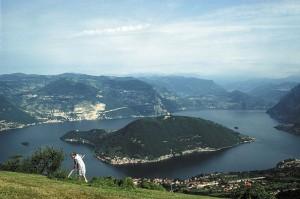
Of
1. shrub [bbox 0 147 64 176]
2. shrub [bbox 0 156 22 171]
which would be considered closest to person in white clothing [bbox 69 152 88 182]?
shrub [bbox 0 147 64 176]

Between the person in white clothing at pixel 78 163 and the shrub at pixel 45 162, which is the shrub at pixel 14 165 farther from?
the person in white clothing at pixel 78 163

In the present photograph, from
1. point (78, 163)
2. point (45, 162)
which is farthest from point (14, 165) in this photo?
point (78, 163)

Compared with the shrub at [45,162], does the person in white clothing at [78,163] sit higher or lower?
higher

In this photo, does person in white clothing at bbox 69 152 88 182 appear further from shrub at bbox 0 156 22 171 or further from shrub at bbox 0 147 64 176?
shrub at bbox 0 156 22 171

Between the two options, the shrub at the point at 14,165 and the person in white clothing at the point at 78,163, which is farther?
the shrub at the point at 14,165

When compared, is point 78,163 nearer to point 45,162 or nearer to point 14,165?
point 45,162

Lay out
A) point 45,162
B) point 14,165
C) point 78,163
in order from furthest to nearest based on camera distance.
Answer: point 14,165 → point 45,162 → point 78,163

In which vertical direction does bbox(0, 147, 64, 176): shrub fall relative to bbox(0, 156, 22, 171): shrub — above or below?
above

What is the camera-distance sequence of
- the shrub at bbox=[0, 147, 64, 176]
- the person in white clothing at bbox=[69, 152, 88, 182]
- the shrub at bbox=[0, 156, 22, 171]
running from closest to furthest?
the person in white clothing at bbox=[69, 152, 88, 182] → the shrub at bbox=[0, 147, 64, 176] → the shrub at bbox=[0, 156, 22, 171]

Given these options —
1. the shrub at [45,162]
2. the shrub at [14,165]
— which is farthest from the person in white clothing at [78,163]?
the shrub at [14,165]

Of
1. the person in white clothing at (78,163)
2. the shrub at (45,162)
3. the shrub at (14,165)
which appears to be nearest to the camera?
the person in white clothing at (78,163)

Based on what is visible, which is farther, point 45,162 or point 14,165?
point 14,165
